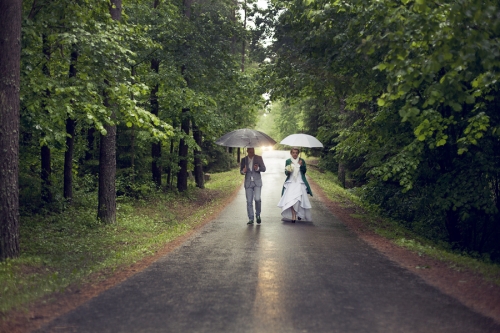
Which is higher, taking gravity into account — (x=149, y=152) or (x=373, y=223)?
(x=149, y=152)

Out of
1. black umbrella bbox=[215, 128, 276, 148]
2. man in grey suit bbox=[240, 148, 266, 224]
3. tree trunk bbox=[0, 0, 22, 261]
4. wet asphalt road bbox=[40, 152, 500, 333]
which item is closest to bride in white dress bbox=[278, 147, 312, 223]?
man in grey suit bbox=[240, 148, 266, 224]

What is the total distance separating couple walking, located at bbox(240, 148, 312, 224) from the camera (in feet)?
44.3

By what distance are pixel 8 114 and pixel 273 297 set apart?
593cm

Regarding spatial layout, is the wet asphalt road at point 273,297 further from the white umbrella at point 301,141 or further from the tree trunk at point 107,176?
the tree trunk at point 107,176

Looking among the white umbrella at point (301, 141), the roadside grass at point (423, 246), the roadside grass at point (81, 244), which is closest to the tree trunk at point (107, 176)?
the roadside grass at point (81, 244)

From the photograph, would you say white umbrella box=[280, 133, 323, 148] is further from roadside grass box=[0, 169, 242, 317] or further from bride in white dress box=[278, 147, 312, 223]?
roadside grass box=[0, 169, 242, 317]

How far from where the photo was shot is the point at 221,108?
2355cm

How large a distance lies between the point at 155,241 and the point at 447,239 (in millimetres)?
10349

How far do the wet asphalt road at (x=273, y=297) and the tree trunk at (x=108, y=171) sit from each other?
474 cm

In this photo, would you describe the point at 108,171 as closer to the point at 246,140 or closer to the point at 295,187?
the point at 246,140

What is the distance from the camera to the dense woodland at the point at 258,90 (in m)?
7.29

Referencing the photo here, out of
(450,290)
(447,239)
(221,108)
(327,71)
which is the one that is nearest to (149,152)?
(221,108)

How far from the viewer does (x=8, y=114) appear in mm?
8703

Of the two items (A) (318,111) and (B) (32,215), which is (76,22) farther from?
(A) (318,111)
